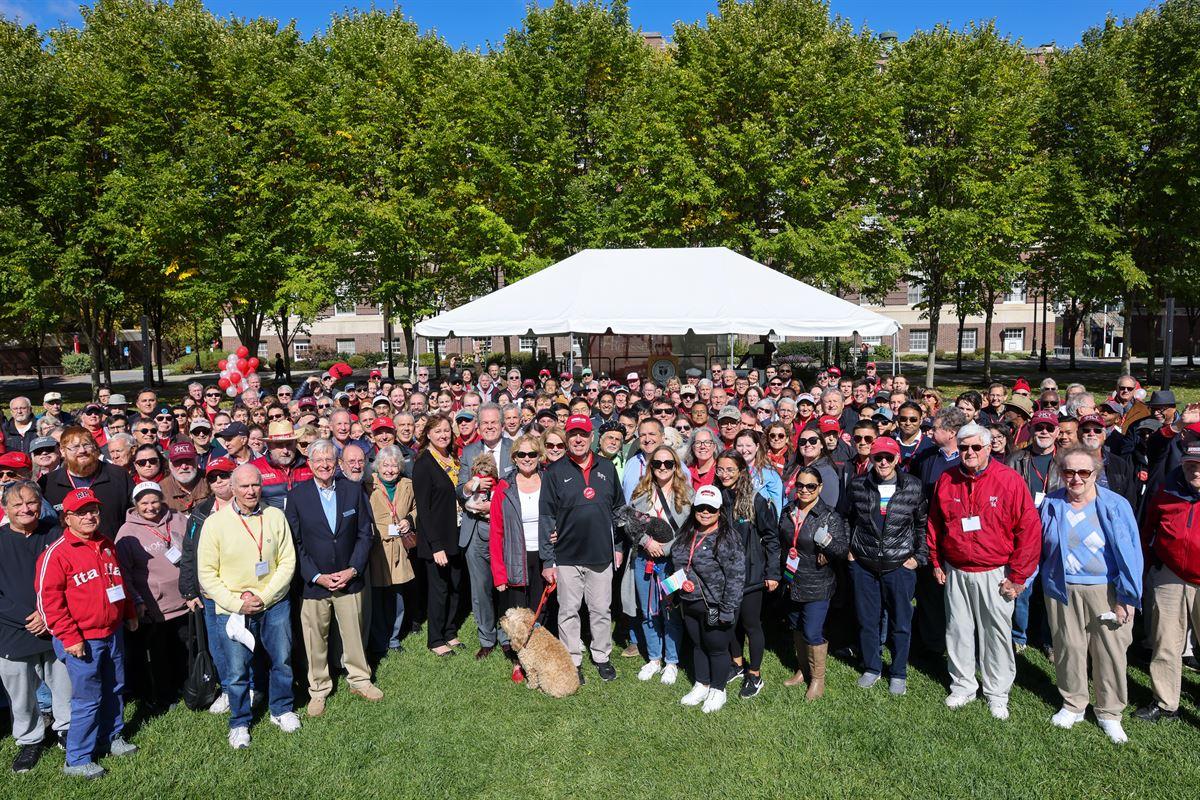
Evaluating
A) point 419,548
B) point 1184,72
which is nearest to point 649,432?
point 419,548

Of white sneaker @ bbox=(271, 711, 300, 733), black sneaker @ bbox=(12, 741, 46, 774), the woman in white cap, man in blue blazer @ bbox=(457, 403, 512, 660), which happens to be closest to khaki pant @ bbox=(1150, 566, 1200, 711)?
man in blue blazer @ bbox=(457, 403, 512, 660)

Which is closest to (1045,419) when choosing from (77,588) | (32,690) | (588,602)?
(588,602)

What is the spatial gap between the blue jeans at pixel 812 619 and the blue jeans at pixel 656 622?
2.99ft

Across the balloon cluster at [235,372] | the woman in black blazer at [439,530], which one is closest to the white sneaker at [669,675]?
the woman in black blazer at [439,530]

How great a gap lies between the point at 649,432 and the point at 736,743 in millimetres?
2386

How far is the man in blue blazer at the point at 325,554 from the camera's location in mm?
4977

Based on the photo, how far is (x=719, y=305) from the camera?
14.1 meters

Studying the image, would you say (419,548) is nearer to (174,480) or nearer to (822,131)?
(174,480)

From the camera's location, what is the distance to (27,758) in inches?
176

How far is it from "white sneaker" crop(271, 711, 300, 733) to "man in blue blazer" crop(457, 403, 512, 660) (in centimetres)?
154

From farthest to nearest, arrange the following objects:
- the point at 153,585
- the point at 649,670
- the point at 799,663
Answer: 1. the point at 649,670
2. the point at 799,663
3. the point at 153,585

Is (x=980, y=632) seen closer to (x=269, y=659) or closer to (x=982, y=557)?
(x=982, y=557)

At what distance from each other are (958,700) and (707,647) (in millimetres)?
1763

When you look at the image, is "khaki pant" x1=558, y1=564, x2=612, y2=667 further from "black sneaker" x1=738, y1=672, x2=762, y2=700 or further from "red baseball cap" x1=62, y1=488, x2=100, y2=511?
"red baseball cap" x1=62, y1=488, x2=100, y2=511
